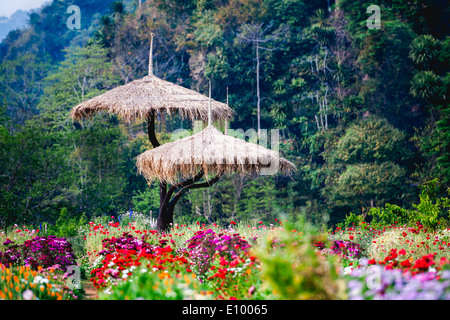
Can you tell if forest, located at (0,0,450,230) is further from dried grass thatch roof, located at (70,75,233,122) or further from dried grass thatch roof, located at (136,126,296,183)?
dried grass thatch roof, located at (136,126,296,183)

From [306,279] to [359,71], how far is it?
21249mm

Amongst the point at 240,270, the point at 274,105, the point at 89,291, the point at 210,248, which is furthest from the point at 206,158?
the point at 274,105

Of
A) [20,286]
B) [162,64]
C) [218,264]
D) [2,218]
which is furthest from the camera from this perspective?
[162,64]

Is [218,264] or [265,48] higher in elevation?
[265,48]

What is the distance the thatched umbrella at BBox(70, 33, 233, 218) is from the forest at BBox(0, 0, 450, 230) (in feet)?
11.6

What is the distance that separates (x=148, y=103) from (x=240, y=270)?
5673mm

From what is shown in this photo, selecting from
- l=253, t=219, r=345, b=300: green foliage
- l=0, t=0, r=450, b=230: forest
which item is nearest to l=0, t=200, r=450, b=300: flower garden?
l=253, t=219, r=345, b=300: green foliage

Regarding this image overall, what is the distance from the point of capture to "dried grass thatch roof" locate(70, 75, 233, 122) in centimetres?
956

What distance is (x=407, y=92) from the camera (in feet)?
70.3

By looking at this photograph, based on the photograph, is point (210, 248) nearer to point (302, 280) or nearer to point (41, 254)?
point (41, 254)

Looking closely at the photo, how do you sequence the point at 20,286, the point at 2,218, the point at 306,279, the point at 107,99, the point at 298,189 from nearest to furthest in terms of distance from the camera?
the point at 306,279 < the point at 20,286 < the point at 107,99 < the point at 2,218 < the point at 298,189
